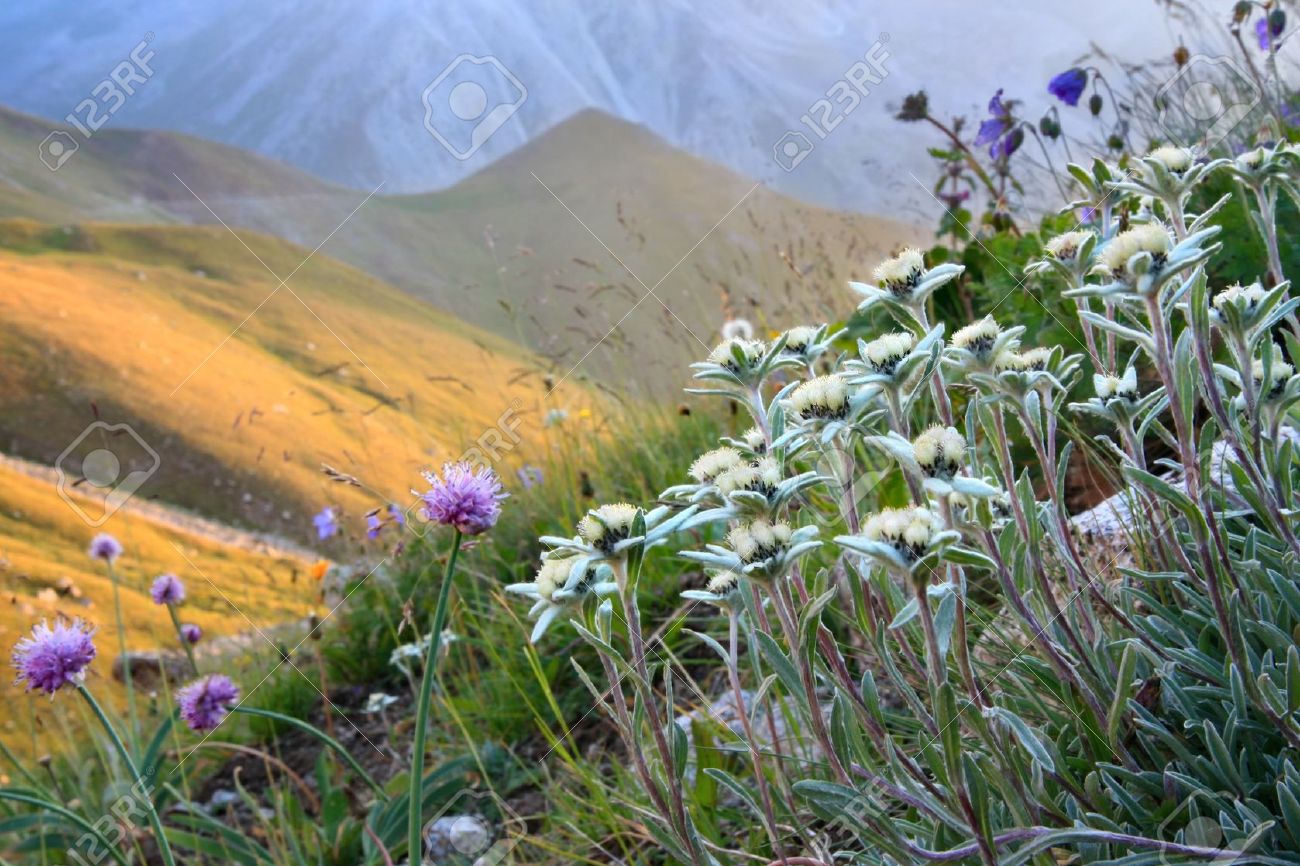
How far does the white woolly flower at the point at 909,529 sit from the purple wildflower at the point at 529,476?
8.75 ft

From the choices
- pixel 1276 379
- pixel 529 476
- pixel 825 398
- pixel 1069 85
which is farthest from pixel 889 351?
pixel 529 476

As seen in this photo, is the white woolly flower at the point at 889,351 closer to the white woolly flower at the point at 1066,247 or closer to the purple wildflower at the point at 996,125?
the white woolly flower at the point at 1066,247

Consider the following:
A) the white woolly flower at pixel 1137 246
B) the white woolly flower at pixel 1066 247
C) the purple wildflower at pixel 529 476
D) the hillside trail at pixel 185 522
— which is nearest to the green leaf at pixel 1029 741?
the white woolly flower at pixel 1137 246

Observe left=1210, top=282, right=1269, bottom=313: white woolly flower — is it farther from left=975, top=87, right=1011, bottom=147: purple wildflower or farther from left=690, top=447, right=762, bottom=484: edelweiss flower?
left=975, top=87, right=1011, bottom=147: purple wildflower

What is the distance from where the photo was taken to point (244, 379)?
13.8 ft

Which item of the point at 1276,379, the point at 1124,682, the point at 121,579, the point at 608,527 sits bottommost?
the point at 1124,682

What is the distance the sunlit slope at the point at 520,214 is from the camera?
4.39 metres

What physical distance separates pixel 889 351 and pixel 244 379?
3.89m

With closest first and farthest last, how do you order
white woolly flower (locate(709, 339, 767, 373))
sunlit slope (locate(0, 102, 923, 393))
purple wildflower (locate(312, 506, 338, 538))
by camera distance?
white woolly flower (locate(709, 339, 767, 373)) → purple wildflower (locate(312, 506, 338, 538)) → sunlit slope (locate(0, 102, 923, 393))

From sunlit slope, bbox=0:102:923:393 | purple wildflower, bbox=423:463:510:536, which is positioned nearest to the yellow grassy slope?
sunlit slope, bbox=0:102:923:393

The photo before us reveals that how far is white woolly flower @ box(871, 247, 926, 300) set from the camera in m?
1.03

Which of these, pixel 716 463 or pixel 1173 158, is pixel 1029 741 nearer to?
pixel 716 463

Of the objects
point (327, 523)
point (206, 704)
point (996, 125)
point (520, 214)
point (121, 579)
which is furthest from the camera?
point (520, 214)

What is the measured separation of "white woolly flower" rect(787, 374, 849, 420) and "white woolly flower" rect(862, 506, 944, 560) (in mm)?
182
